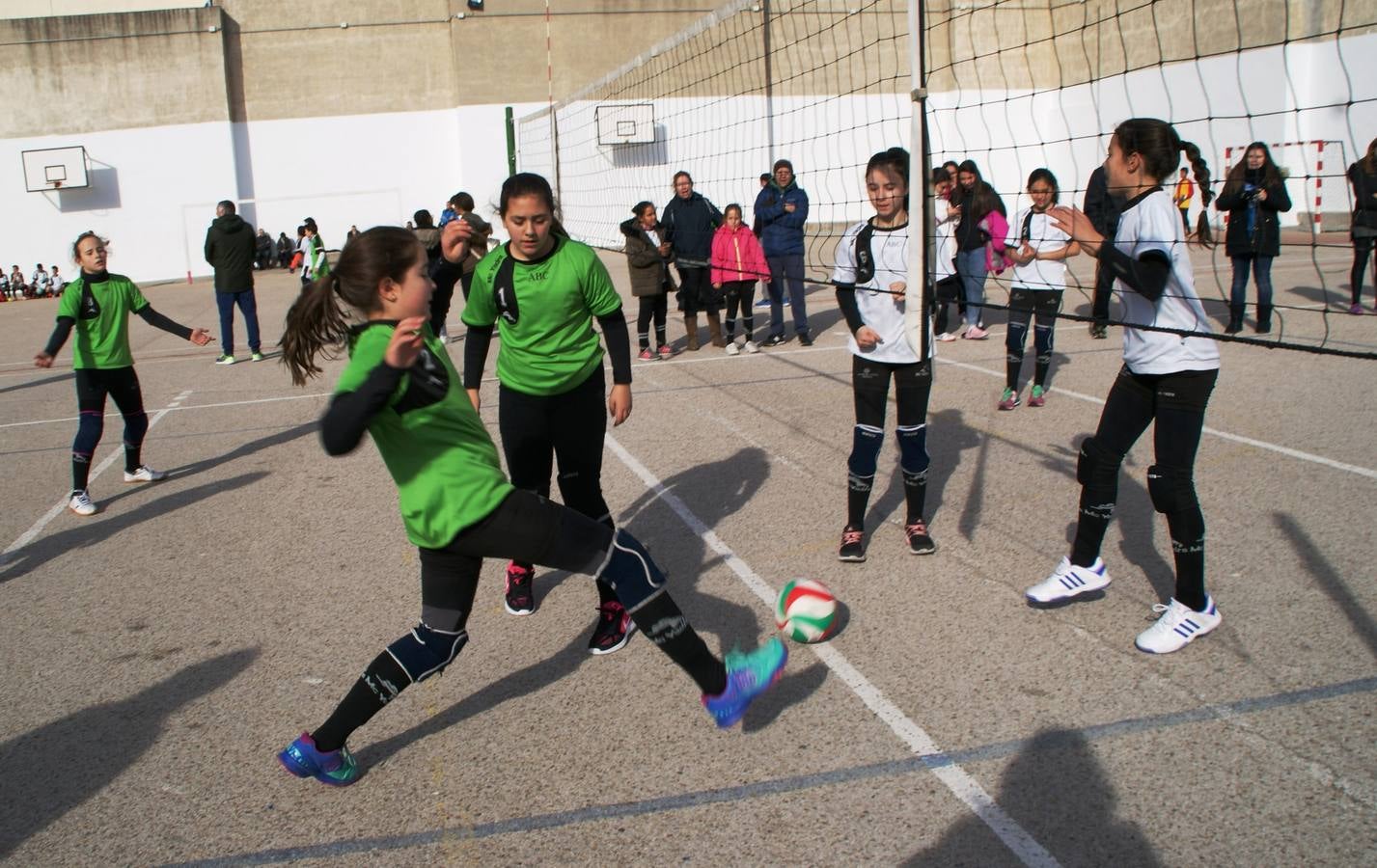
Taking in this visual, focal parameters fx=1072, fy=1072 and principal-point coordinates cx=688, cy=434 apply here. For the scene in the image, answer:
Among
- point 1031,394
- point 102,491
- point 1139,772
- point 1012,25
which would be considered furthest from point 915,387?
point 1012,25

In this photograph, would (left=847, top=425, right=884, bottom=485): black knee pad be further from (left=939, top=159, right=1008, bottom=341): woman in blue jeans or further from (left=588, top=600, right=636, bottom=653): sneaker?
(left=939, top=159, right=1008, bottom=341): woman in blue jeans

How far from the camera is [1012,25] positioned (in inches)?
1124

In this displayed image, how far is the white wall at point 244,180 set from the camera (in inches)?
1159

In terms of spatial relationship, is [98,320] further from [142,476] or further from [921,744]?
[921,744]

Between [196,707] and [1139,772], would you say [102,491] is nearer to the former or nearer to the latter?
[196,707]

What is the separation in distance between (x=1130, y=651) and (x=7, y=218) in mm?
33183

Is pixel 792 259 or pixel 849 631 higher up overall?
pixel 792 259

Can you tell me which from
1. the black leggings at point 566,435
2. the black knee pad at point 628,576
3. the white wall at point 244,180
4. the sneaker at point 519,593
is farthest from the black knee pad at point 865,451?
the white wall at point 244,180

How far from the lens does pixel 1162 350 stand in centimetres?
386

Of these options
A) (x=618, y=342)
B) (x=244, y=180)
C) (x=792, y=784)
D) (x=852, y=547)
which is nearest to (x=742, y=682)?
(x=792, y=784)

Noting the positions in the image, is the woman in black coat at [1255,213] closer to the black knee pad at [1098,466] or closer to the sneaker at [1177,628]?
the black knee pad at [1098,466]

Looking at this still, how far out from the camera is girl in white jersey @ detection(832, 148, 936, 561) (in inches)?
189

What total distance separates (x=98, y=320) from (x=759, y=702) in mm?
5158

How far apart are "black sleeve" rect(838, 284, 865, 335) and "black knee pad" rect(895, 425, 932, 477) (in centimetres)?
53
